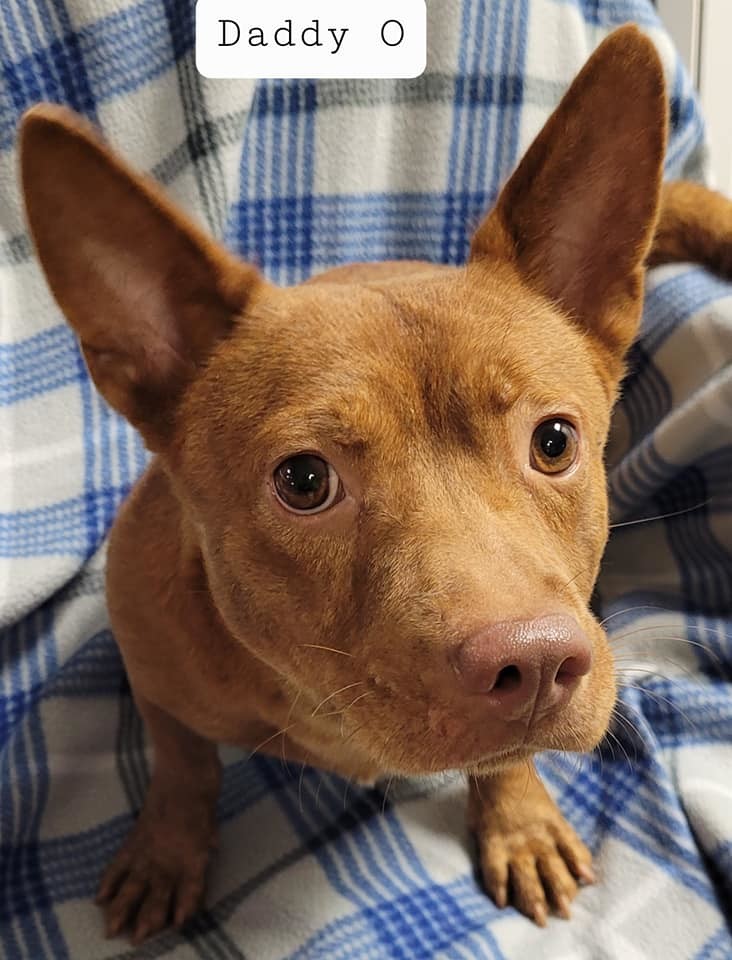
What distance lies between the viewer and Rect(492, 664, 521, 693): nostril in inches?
35.8

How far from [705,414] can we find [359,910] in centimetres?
103

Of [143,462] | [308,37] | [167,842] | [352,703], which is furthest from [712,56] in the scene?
[167,842]

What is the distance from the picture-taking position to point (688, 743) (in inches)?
65.0

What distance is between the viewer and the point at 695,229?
1970 millimetres

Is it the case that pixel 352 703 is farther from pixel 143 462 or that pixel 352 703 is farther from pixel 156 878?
pixel 143 462

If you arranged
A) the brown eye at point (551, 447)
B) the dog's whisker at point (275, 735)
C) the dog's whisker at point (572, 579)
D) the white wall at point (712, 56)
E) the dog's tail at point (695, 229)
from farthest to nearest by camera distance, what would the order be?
1. the white wall at point (712, 56)
2. the dog's tail at point (695, 229)
3. the dog's whisker at point (275, 735)
4. the brown eye at point (551, 447)
5. the dog's whisker at point (572, 579)

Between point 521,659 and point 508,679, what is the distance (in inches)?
1.6

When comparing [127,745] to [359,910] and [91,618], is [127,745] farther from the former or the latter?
[359,910]

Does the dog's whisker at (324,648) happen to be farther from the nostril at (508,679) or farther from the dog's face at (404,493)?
the nostril at (508,679)

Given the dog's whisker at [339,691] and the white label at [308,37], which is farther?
the white label at [308,37]

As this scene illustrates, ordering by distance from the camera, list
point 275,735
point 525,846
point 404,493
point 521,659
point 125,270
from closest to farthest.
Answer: point 521,659 → point 404,493 → point 125,270 → point 275,735 → point 525,846

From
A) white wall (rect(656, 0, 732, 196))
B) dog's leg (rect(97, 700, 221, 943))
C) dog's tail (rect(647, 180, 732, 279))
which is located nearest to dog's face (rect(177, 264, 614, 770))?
dog's leg (rect(97, 700, 221, 943))

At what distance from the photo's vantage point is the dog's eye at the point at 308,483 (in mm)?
1084

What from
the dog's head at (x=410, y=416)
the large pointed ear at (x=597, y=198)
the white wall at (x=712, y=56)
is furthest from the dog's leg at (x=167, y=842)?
the white wall at (x=712, y=56)
